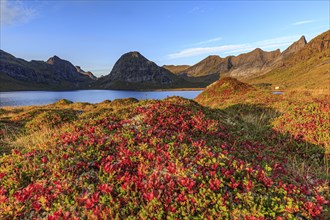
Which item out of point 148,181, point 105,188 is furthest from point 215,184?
point 105,188

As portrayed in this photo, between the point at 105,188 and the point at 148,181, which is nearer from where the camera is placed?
the point at 105,188

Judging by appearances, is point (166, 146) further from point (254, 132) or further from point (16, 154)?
point (254, 132)

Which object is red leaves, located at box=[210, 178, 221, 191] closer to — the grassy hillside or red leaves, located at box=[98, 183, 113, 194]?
the grassy hillside

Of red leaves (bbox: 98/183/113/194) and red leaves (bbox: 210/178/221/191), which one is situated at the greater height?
red leaves (bbox: 98/183/113/194)

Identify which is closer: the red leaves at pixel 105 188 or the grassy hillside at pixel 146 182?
the grassy hillside at pixel 146 182

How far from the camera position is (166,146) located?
6.54 metres

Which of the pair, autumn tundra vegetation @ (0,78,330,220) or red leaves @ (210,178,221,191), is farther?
red leaves @ (210,178,221,191)

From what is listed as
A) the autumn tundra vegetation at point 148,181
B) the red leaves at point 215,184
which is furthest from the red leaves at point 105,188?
the red leaves at point 215,184

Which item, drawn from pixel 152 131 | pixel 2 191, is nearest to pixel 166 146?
pixel 152 131

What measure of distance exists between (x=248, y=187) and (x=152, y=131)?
3.87 metres

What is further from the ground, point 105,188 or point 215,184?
point 105,188

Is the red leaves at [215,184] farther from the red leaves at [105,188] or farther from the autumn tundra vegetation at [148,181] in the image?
the red leaves at [105,188]

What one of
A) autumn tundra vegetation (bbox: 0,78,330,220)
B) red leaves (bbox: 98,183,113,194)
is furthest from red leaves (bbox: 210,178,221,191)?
red leaves (bbox: 98,183,113,194)

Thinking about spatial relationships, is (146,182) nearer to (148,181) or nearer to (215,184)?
(148,181)
